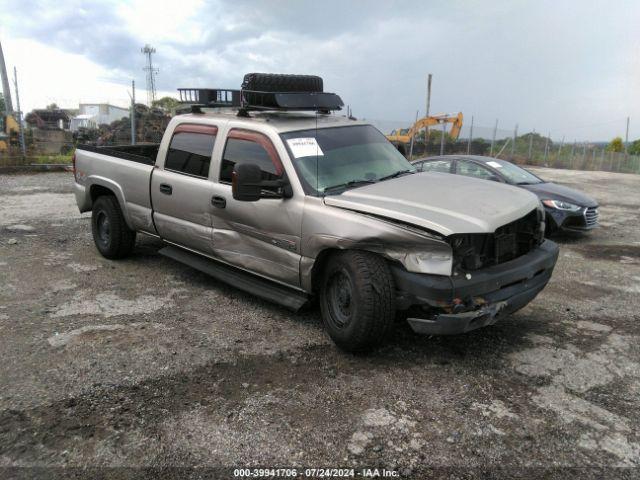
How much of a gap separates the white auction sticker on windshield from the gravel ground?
1.45 meters

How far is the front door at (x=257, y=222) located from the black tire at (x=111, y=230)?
1869mm

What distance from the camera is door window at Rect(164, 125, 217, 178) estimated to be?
4844mm

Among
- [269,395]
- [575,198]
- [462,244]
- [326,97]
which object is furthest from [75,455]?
[575,198]

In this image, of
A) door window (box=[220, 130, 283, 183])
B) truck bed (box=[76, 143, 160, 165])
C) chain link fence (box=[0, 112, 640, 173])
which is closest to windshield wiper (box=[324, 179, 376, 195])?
door window (box=[220, 130, 283, 183])

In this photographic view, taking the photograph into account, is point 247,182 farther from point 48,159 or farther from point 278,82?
point 48,159

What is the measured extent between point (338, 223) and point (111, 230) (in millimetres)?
3496

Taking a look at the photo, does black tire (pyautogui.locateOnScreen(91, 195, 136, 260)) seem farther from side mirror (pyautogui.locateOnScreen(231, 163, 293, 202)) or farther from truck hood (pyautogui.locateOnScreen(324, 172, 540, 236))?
truck hood (pyautogui.locateOnScreen(324, 172, 540, 236))

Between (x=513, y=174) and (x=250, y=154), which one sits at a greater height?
(x=250, y=154)

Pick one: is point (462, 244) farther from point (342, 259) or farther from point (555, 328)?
point (555, 328)

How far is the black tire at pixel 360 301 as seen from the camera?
3.39m

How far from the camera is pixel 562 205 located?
25.8ft

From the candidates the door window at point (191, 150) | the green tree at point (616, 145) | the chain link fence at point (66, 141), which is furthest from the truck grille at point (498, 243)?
the green tree at point (616, 145)

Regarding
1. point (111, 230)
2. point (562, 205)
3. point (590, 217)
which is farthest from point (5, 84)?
point (590, 217)

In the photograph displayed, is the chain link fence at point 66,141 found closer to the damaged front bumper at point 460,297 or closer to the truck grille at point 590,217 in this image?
the truck grille at point 590,217
